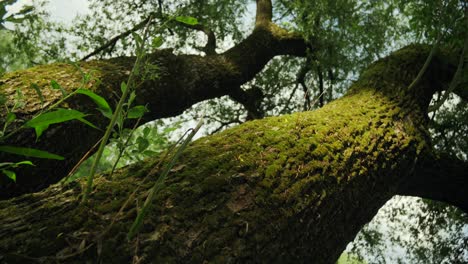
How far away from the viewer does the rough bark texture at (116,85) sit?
7.49 feet

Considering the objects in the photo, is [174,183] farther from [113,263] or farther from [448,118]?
[448,118]

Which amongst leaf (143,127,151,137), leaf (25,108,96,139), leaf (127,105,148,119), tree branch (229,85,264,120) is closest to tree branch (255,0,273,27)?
tree branch (229,85,264,120)

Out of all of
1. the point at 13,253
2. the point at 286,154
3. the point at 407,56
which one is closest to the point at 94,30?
the point at 407,56

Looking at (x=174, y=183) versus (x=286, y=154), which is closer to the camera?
(x=174, y=183)

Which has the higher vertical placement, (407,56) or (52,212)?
(407,56)

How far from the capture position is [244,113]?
26.7 feet

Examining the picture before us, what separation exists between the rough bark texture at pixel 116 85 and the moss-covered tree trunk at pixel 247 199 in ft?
1.51

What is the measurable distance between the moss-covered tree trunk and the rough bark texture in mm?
460

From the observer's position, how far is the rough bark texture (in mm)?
2283

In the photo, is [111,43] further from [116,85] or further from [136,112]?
[136,112]

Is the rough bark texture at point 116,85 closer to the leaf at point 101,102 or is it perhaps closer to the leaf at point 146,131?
the leaf at point 101,102

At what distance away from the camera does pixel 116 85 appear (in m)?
3.04

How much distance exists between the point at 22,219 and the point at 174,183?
57cm

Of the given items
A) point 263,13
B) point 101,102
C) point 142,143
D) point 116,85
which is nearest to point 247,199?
point 142,143
